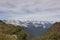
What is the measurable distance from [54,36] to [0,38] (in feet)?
90.0

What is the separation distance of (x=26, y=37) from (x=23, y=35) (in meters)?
2.82

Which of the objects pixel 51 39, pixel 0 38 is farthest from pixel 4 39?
pixel 51 39

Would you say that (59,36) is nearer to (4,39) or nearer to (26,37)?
(26,37)

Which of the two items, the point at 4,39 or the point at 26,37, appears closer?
the point at 4,39

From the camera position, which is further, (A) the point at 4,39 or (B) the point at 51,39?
(B) the point at 51,39

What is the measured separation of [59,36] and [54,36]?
52.8 inches

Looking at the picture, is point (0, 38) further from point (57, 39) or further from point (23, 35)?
point (23, 35)

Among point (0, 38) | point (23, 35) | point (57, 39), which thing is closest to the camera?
point (0, 38)

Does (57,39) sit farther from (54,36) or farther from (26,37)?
(26,37)

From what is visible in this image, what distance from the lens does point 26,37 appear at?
61875 mm

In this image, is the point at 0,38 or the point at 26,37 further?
the point at 26,37

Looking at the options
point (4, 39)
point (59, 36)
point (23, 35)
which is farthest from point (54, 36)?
point (4, 39)

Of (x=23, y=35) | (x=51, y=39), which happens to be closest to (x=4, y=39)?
(x=51, y=39)

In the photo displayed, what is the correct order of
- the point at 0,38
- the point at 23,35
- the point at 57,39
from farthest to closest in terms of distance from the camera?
the point at 23,35
the point at 57,39
the point at 0,38
